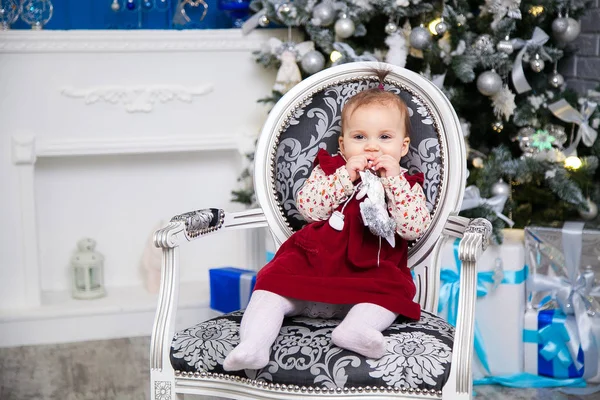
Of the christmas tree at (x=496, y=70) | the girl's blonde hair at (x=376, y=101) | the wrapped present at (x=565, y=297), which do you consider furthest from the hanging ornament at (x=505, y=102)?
the girl's blonde hair at (x=376, y=101)

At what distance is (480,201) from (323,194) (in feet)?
3.12

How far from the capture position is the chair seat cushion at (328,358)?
164cm

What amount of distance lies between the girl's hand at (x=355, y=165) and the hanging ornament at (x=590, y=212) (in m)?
1.20

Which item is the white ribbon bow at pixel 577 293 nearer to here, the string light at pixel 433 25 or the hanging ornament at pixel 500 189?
the hanging ornament at pixel 500 189

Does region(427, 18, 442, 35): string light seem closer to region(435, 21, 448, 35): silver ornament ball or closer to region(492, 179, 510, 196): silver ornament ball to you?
region(435, 21, 448, 35): silver ornament ball

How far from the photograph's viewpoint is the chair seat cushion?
5.39ft

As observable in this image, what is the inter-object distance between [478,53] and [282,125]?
41.5 inches

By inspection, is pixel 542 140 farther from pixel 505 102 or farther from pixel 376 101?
pixel 376 101

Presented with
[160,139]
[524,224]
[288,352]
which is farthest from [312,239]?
[160,139]

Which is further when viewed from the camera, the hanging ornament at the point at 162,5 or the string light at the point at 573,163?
the hanging ornament at the point at 162,5

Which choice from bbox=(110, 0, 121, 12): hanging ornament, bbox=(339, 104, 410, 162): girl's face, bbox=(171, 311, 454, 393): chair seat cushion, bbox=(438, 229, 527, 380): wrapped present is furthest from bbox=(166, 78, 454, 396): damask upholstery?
→ bbox=(110, 0, 121, 12): hanging ornament

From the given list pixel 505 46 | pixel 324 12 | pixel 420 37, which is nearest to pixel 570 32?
pixel 505 46

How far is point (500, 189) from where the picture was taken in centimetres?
280

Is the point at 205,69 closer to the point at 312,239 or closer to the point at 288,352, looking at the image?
the point at 312,239
